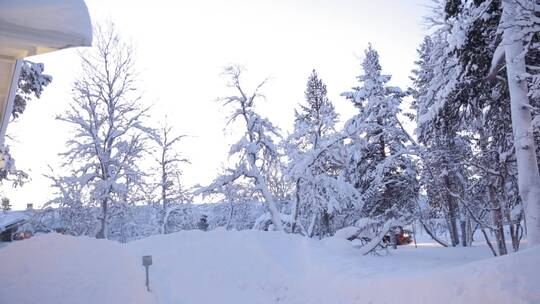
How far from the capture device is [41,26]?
422 centimetres

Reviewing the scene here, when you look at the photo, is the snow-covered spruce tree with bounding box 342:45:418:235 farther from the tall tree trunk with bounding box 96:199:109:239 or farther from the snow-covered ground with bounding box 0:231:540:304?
the tall tree trunk with bounding box 96:199:109:239

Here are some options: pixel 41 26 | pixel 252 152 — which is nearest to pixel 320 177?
pixel 252 152

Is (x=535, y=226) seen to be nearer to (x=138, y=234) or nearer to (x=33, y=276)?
(x=33, y=276)

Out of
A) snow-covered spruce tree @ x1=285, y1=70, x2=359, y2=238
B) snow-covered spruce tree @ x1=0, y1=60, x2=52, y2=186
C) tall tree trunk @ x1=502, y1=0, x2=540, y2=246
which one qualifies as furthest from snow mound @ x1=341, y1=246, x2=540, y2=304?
snow-covered spruce tree @ x1=0, y1=60, x2=52, y2=186

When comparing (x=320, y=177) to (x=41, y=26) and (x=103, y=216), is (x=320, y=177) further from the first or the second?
(x=41, y=26)

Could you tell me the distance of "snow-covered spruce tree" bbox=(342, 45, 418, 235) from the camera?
64.1 feet

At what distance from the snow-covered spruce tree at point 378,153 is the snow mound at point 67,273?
11.4m

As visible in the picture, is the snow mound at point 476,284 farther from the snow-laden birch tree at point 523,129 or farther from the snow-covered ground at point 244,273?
the snow-laden birch tree at point 523,129

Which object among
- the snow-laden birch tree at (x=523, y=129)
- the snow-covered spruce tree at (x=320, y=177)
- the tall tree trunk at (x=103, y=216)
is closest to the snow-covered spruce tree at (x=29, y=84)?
the tall tree trunk at (x=103, y=216)

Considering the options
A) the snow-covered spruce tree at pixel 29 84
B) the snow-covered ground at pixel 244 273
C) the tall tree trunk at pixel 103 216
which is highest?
the snow-covered spruce tree at pixel 29 84

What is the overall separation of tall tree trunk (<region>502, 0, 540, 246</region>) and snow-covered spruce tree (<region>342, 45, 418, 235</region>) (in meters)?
9.24

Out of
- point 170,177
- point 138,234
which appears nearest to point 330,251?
point 170,177

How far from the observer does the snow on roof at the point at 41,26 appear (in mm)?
4082

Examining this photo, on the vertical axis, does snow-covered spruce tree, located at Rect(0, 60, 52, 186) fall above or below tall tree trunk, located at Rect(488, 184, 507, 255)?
above
